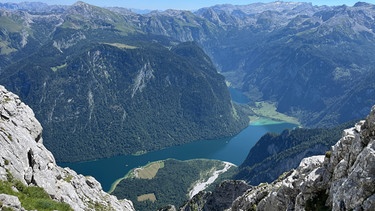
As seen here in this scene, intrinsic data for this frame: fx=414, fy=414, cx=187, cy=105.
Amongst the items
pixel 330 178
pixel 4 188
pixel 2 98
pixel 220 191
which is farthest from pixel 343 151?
pixel 220 191

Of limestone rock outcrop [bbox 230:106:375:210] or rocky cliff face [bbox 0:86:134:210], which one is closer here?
limestone rock outcrop [bbox 230:106:375:210]

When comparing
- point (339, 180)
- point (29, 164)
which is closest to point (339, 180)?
point (339, 180)

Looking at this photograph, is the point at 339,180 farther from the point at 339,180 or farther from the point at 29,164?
the point at 29,164

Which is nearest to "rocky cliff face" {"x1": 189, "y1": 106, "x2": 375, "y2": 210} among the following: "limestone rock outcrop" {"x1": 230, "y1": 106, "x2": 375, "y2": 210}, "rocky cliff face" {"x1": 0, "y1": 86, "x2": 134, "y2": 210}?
"limestone rock outcrop" {"x1": 230, "y1": 106, "x2": 375, "y2": 210}

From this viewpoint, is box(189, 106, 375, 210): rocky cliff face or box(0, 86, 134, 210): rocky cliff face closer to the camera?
box(189, 106, 375, 210): rocky cliff face

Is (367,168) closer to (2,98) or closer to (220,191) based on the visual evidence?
(2,98)

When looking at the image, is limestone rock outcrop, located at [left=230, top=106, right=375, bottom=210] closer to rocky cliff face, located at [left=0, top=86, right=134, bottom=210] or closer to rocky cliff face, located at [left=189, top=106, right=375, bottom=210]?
rocky cliff face, located at [left=189, top=106, right=375, bottom=210]

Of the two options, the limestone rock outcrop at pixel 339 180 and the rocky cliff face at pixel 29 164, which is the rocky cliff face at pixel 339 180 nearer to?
the limestone rock outcrop at pixel 339 180
